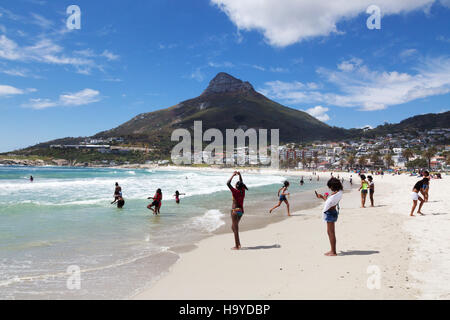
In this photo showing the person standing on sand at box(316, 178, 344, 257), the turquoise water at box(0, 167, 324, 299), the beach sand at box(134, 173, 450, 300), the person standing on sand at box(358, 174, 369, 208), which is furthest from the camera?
the person standing on sand at box(358, 174, 369, 208)

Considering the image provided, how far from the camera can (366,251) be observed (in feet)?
21.1

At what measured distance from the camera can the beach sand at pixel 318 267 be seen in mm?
4266

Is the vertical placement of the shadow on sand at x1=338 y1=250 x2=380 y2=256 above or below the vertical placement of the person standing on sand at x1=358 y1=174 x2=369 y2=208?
below

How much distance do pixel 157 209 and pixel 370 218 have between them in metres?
9.39

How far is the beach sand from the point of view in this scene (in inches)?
168

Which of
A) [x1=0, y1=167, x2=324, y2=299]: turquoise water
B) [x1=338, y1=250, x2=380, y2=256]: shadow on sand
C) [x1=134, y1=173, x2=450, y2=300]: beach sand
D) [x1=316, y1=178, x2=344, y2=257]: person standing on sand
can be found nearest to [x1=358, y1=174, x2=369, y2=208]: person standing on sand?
[x1=134, y1=173, x2=450, y2=300]: beach sand

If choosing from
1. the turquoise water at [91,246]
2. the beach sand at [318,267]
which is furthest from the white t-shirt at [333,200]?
the turquoise water at [91,246]

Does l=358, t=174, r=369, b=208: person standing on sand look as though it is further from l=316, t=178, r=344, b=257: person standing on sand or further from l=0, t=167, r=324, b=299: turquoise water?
Answer: l=316, t=178, r=344, b=257: person standing on sand

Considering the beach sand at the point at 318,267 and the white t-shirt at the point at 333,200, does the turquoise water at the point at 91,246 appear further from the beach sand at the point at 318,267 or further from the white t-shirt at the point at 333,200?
the white t-shirt at the point at 333,200
